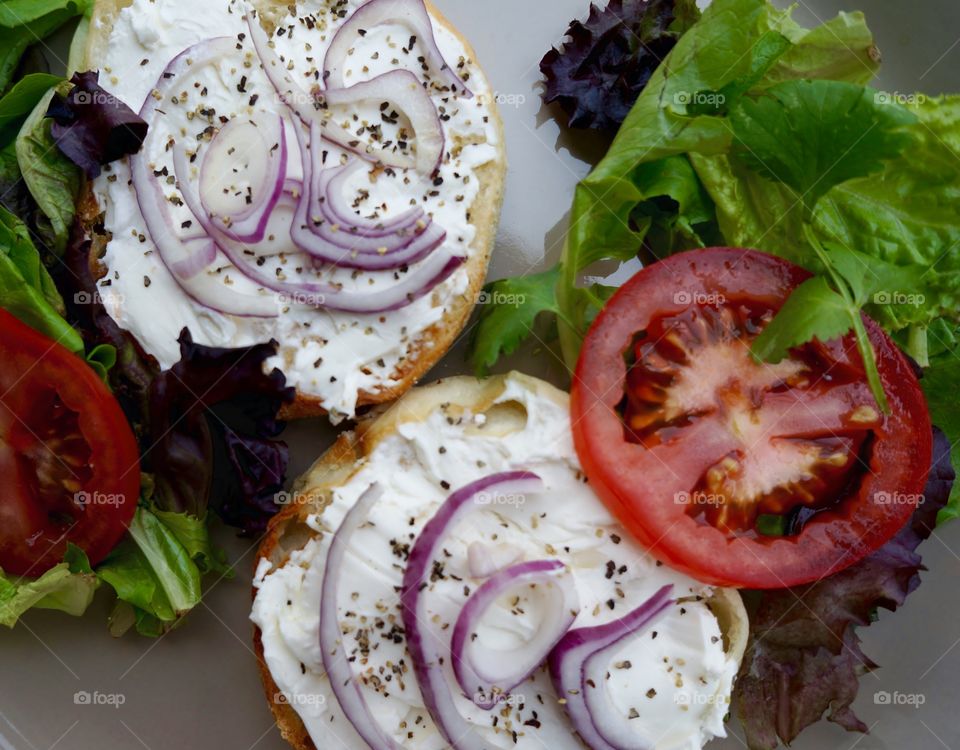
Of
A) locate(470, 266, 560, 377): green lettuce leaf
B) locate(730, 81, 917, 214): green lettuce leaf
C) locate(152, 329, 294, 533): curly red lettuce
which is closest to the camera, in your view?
locate(730, 81, 917, 214): green lettuce leaf

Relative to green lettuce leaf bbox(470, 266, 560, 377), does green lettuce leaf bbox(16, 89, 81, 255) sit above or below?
above

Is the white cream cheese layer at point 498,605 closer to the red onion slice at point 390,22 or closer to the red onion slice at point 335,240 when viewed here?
the red onion slice at point 335,240

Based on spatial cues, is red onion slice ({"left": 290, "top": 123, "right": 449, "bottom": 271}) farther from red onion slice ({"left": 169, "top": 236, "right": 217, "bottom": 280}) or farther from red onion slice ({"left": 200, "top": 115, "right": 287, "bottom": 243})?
red onion slice ({"left": 169, "top": 236, "right": 217, "bottom": 280})

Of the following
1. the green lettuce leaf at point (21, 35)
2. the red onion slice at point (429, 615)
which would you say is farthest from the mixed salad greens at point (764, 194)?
the green lettuce leaf at point (21, 35)

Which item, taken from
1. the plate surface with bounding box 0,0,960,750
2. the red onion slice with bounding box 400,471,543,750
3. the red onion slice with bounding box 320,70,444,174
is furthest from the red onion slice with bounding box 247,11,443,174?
the red onion slice with bounding box 400,471,543,750

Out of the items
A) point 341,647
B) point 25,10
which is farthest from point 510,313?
point 25,10

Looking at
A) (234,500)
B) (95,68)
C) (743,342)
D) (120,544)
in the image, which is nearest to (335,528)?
(234,500)
